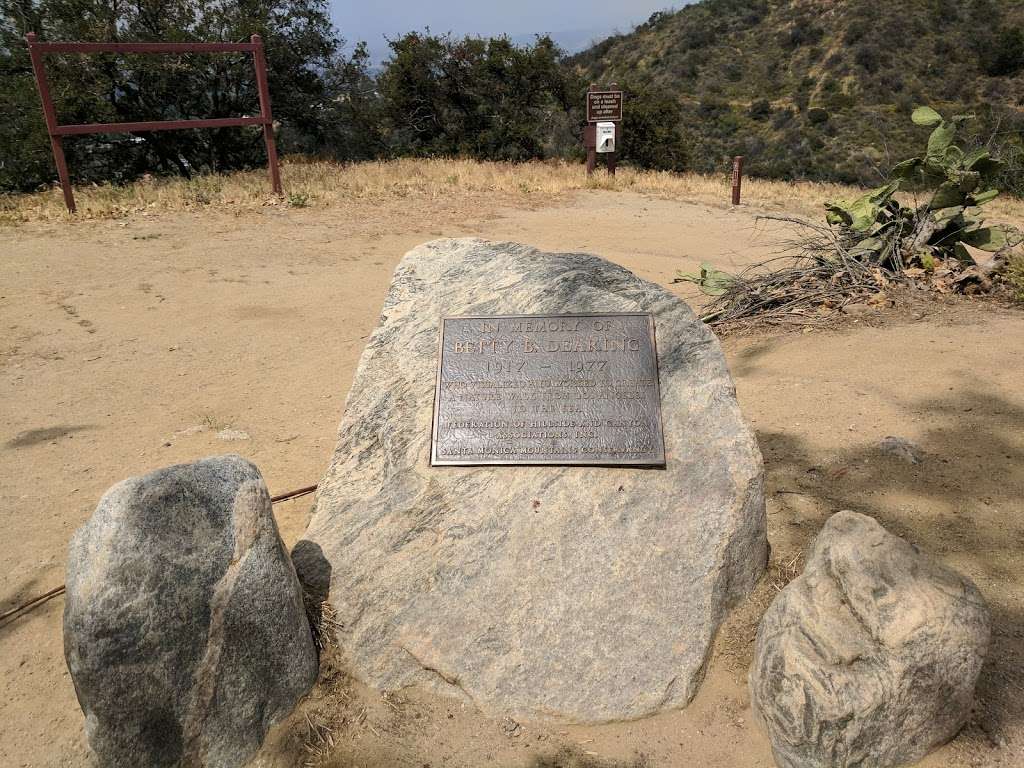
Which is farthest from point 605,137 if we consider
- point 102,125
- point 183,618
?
point 183,618

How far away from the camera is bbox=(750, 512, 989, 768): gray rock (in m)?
1.83

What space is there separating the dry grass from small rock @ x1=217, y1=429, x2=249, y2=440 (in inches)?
253

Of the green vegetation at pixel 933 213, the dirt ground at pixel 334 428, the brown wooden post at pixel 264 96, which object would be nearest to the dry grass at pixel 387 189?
the brown wooden post at pixel 264 96

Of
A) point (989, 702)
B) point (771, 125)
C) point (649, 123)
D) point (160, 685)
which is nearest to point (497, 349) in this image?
point (160, 685)

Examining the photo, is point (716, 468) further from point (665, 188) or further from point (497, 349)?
point (665, 188)

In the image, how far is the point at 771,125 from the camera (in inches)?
1204

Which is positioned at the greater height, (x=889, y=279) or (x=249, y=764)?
(x=889, y=279)

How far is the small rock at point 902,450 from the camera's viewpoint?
3.30 m

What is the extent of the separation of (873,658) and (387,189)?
35.0 feet

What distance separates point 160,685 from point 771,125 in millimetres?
33189

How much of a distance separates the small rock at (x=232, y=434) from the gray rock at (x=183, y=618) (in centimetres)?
205

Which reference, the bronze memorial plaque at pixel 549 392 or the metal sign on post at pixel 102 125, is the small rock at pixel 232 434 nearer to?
the bronze memorial plaque at pixel 549 392

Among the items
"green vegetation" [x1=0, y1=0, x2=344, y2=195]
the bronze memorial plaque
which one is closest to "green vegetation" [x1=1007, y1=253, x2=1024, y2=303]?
the bronze memorial plaque

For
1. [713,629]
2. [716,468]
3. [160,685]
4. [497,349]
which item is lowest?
[713,629]
